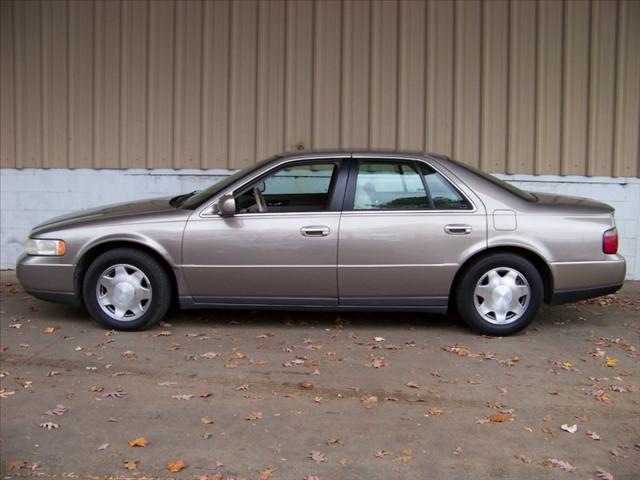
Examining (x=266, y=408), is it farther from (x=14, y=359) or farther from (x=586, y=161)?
(x=586, y=161)

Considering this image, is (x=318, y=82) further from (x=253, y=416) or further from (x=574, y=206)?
(x=253, y=416)

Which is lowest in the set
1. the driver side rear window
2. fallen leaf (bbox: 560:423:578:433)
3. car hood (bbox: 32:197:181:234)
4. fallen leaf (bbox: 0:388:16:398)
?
fallen leaf (bbox: 560:423:578:433)

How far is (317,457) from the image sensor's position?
12.6 feet

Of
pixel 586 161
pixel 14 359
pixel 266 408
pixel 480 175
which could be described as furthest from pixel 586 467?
pixel 586 161

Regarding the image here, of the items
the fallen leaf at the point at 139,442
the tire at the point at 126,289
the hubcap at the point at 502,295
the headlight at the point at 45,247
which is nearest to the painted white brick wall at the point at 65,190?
the headlight at the point at 45,247

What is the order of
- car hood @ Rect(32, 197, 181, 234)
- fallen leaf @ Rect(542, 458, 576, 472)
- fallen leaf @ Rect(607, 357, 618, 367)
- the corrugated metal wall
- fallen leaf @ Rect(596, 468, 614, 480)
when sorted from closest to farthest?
fallen leaf @ Rect(596, 468, 614, 480) < fallen leaf @ Rect(542, 458, 576, 472) < fallen leaf @ Rect(607, 357, 618, 367) < car hood @ Rect(32, 197, 181, 234) < the corrugated metal wall

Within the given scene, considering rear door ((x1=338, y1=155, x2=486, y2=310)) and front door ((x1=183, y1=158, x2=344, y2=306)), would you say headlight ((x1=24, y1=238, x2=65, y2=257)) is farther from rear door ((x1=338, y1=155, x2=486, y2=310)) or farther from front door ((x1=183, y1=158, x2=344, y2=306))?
rear door ((x1=338, y1=155, x2=486, y2=310))

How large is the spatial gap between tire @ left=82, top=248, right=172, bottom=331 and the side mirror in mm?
715

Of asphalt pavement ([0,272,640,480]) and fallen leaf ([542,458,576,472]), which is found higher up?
asphalt pavement ([0,272,640,480])

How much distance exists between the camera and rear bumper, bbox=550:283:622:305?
602cm

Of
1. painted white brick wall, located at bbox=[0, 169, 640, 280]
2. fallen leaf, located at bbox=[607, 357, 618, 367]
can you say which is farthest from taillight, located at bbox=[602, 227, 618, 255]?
painted white brick wall, located at bbox=[0, 169, 640, 280]

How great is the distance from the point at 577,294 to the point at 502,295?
2.13ft

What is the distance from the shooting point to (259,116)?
9.00m

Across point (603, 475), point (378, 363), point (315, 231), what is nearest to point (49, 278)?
point (315, 231)
